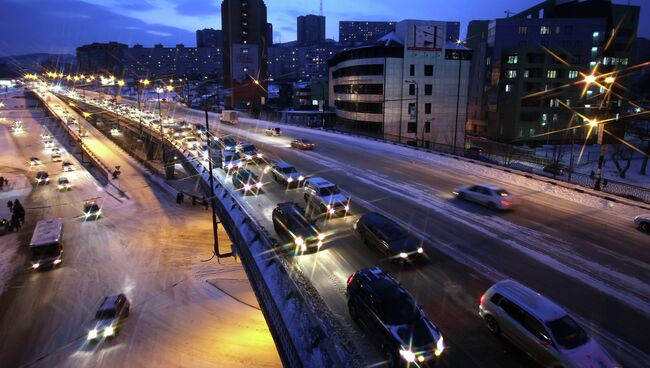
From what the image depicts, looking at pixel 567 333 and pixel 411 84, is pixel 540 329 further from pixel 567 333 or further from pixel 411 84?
pixel 411 84

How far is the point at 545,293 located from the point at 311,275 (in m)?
8.20

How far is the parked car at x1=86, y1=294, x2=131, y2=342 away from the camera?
61.5 feet

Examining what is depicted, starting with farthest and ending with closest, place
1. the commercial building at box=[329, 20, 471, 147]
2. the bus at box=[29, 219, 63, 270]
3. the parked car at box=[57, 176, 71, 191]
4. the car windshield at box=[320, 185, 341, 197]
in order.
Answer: the commercial building at box=[329, 20, 471, 147] < the parked car at box=[57, 176, 71, 191] < the bus at box=[29, 219, 63, 270] < the car windshield at box=[320, 185, 341, 197]

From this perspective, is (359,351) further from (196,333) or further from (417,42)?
(417,42)

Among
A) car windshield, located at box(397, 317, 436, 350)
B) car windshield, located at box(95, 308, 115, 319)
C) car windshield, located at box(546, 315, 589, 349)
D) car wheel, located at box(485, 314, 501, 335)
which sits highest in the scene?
car windshield, located at box(546, 315, 589, 349)

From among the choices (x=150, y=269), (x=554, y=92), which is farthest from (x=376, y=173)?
(x=554, y=92)

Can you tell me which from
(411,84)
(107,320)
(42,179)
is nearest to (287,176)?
(107,320)

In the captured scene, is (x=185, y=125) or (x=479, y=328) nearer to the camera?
(x=479, y=328)

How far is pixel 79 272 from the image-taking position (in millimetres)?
25578

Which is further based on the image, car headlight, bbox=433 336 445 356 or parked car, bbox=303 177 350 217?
parked car, bbox=303 177 350 217

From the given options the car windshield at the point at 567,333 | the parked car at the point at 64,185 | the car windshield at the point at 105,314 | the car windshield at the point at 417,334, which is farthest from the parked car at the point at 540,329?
the parked car at the point at 64,185

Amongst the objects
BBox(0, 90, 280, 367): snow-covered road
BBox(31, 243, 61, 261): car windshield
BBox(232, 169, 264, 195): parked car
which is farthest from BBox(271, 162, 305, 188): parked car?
BBox(31, 243, 61, 261): car windshield

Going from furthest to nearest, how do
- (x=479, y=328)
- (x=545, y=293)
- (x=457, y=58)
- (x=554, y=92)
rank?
(x=554, y=92), (x=457, y=58), (x=545, y=293), (x=479, y=328)

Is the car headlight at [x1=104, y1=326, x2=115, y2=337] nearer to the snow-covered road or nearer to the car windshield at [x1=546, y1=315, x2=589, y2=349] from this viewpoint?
the snow-covered road
